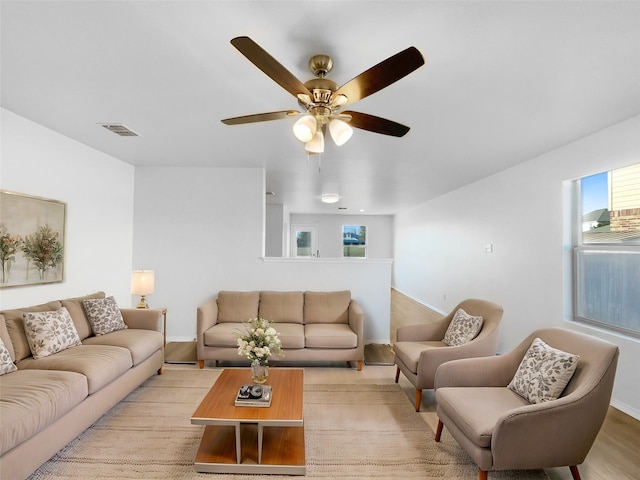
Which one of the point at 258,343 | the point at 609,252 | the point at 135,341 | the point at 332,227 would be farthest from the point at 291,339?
the point at 332,227

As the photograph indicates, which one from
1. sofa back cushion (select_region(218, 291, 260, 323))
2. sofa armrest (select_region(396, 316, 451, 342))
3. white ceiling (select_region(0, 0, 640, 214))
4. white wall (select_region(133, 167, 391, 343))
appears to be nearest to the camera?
white ceiling (select_region(0, 0, 640, 214))

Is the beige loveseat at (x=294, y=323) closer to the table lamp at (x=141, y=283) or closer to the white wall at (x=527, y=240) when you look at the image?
the table lamp at (x=141, y=283)

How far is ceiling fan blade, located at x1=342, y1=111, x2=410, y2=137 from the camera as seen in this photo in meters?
2.03

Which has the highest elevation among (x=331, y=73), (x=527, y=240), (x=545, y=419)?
(x=331, y=73)

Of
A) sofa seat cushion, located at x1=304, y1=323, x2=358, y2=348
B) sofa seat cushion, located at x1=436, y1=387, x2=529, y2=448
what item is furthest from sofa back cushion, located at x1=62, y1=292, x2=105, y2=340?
sofa seat cushion, located at x1=436, y1=387, x2=529, y2=448

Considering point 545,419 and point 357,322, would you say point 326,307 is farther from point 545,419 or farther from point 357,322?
point 545,419

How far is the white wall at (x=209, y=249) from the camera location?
4785 mm

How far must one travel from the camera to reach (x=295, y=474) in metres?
2.07

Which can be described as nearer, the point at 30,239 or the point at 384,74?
the point at 384,74

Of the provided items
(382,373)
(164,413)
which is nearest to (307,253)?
(382,373)

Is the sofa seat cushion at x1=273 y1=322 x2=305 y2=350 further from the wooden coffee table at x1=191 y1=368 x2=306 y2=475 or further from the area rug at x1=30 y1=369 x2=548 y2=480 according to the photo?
the wooden coffee table at x1=191 y1=368 x2=306 y2=475

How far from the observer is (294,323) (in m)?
4.29

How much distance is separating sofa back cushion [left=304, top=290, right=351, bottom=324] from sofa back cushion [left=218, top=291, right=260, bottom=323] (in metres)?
0.67

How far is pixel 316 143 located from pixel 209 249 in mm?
3170
